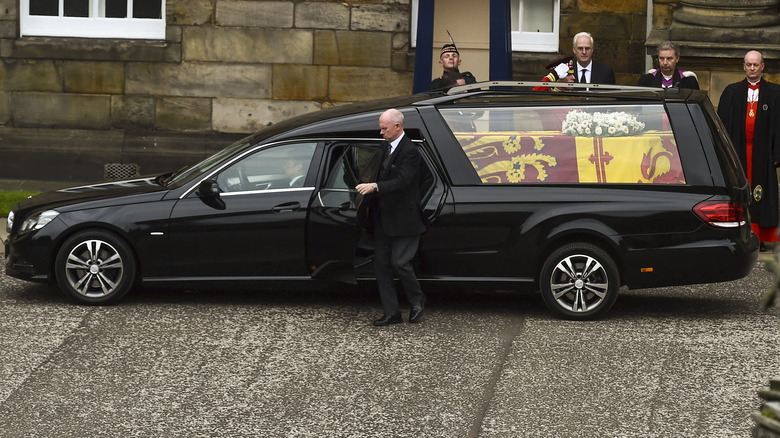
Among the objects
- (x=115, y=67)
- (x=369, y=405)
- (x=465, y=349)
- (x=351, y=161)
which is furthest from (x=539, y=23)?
(x=369, y=405)

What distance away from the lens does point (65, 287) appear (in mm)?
9328

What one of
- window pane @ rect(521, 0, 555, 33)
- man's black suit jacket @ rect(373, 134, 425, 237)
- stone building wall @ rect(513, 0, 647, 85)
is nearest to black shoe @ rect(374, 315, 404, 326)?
man's black suit jacket @ rect(373, 134, 425, 237)

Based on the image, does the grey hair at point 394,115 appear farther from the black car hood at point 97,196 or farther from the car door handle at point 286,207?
the black car hood at point 97,196

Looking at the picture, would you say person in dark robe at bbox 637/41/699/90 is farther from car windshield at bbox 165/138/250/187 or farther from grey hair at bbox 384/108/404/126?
car windshield at bbox 165/138/250/187

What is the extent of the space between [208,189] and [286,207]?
0.60 meters

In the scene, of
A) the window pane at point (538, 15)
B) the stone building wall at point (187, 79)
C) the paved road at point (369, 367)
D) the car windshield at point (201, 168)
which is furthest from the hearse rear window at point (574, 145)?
the window pane at point (538, 15)

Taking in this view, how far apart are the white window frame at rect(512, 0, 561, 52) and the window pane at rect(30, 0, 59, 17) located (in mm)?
5762

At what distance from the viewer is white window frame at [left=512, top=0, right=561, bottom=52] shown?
51.0ft

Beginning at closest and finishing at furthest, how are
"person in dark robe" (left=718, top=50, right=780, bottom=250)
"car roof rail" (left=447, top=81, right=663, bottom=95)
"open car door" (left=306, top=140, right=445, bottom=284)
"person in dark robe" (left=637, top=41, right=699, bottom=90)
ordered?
"open car door" (left=306, top=140, right=445, bottom=284) < "car roof rail" (left=447, top=81, right=663, bottom=95) < "person in dark robe" (left=637, top=41, right=699, bottom=90) < "person in dark robe" (left=718, top=50, right=780, bottom=250)

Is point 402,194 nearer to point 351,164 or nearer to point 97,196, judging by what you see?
point 351,164

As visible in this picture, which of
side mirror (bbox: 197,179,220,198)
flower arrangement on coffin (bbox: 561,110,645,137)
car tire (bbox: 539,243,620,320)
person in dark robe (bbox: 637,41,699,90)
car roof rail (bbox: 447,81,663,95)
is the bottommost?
car tire (bbox: 539,243,620,320)

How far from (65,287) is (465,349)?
3.06m

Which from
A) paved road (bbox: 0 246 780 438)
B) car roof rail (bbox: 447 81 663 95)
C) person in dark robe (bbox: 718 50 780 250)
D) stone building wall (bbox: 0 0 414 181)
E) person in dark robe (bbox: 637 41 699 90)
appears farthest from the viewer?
stone building wall (bbox: 0 0 414 181)

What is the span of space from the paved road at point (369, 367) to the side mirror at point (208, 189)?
86 centimetres
